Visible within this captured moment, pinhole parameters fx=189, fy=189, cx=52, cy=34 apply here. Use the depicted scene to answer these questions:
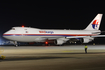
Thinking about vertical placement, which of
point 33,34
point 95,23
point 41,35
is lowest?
point 41,35

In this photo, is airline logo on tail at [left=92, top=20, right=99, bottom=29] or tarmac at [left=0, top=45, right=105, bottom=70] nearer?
tarmac at [left=0, top=45, right=105, bottom=70]

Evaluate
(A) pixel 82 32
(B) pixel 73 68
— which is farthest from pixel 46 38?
(B) pixel 73 68

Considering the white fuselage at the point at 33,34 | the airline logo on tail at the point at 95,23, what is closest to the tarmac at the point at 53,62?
the white fuselage at the point at 33,34

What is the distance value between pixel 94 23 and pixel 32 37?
2132 cm

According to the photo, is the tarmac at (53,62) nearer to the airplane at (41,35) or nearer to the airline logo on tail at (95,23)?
the airplane at (41,35)

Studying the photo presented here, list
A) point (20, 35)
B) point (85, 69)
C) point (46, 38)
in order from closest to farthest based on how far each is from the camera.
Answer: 1. point (85, 69)
2. point (20, 35)
3. point (46, 38)

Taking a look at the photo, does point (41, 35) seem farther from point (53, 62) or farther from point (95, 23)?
point (53, 62)

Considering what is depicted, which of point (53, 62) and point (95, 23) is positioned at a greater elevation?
point (95, 23)

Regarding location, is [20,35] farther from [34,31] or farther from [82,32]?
[82,32]

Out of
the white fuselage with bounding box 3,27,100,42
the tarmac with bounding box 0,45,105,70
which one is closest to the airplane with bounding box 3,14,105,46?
the white fuselage with bounding box 3,27,100,42

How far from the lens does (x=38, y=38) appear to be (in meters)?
48.2

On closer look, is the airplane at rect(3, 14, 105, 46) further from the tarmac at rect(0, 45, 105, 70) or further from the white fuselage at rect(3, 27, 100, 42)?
the tarmac at rect(0, 45, 105, 70)

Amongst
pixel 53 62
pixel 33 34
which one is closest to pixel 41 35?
pixel 33 34

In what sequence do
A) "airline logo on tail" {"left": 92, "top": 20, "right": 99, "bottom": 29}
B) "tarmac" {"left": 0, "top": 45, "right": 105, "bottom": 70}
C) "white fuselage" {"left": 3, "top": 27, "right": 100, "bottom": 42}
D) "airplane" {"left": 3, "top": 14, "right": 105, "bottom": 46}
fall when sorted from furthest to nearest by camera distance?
"airline logo on tail" {"left": 92, "top": 20, "right": 99, "bottom": 29}
"airplane" {"left": 3, "top": 14, "right": 105, "bottom": 46}
"white fuselage" {"left": 3, "top": 27, "right": 100, "bottom": 42}
"tarmac" {"left": 0, "top": 45, "right": 105, "bottom": 70}
